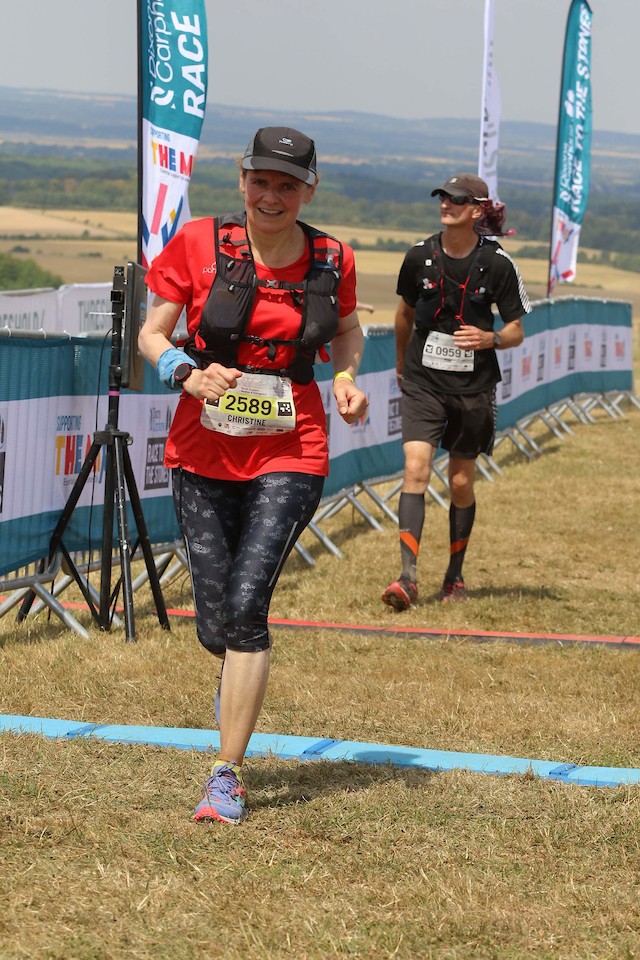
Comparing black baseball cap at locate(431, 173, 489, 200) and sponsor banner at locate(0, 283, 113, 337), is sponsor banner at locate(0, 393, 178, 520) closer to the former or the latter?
black baseball cap at locate(431, 173, 489, 200)

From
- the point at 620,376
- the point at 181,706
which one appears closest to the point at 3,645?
the point at 181,706

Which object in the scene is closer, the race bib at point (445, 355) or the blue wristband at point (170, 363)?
the blue wristband at point (170, 363)

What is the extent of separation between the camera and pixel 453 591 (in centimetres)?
923

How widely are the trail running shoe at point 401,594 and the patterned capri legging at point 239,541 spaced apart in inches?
143

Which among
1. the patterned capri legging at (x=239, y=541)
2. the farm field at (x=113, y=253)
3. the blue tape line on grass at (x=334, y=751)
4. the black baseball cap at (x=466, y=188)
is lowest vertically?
the farm field at (x=113, y=253)

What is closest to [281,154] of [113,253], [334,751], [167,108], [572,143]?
[334,751]

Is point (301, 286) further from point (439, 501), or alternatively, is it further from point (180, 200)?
point (439, 501)

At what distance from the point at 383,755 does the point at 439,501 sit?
7822 mm

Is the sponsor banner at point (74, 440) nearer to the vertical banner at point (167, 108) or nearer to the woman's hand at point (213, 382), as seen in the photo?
the vertical banner at point (167, 108)

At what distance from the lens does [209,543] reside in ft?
16.1

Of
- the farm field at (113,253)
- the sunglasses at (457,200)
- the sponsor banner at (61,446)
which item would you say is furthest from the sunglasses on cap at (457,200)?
the farm field at (113,253)

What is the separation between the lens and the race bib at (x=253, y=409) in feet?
15.7

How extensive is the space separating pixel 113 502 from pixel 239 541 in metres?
2.94

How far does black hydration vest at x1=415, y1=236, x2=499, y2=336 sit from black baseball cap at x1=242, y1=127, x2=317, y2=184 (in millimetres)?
3992
